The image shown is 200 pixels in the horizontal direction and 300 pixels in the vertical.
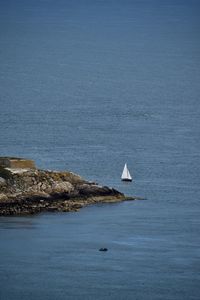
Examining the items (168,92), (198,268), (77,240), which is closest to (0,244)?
(77,240)

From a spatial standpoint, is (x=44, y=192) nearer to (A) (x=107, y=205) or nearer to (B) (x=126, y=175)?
(A) (x=107, y=205)

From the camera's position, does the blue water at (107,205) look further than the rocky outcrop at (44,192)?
No

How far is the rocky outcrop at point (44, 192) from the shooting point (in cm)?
11081

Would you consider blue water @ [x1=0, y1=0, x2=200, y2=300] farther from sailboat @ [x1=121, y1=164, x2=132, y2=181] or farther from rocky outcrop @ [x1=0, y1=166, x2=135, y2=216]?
rocky outcrop @ [x1=0, y1=166, x2=135, y2=216]

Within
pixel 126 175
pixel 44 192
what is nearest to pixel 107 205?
pixel 44 192

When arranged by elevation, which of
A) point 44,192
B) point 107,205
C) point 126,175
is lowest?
point 107,205

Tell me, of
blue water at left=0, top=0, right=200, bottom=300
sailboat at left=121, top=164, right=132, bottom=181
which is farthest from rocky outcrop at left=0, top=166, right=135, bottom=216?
sailboat at left=121, top=164, right=132, bottom=181

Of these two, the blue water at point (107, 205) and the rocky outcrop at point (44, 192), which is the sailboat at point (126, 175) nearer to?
the blue water at point (107, 205)

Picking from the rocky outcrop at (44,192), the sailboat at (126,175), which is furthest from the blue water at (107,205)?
the rocky outcrop at (44,192)

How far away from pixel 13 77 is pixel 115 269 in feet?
316

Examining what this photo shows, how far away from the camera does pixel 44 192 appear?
4412 inches

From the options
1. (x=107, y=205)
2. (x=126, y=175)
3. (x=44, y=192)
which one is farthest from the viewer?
(x=126, y=175)

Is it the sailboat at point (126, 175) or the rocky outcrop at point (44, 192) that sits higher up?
the sailboat at point (126, 175)

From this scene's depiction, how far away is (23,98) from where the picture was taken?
173875 mm
